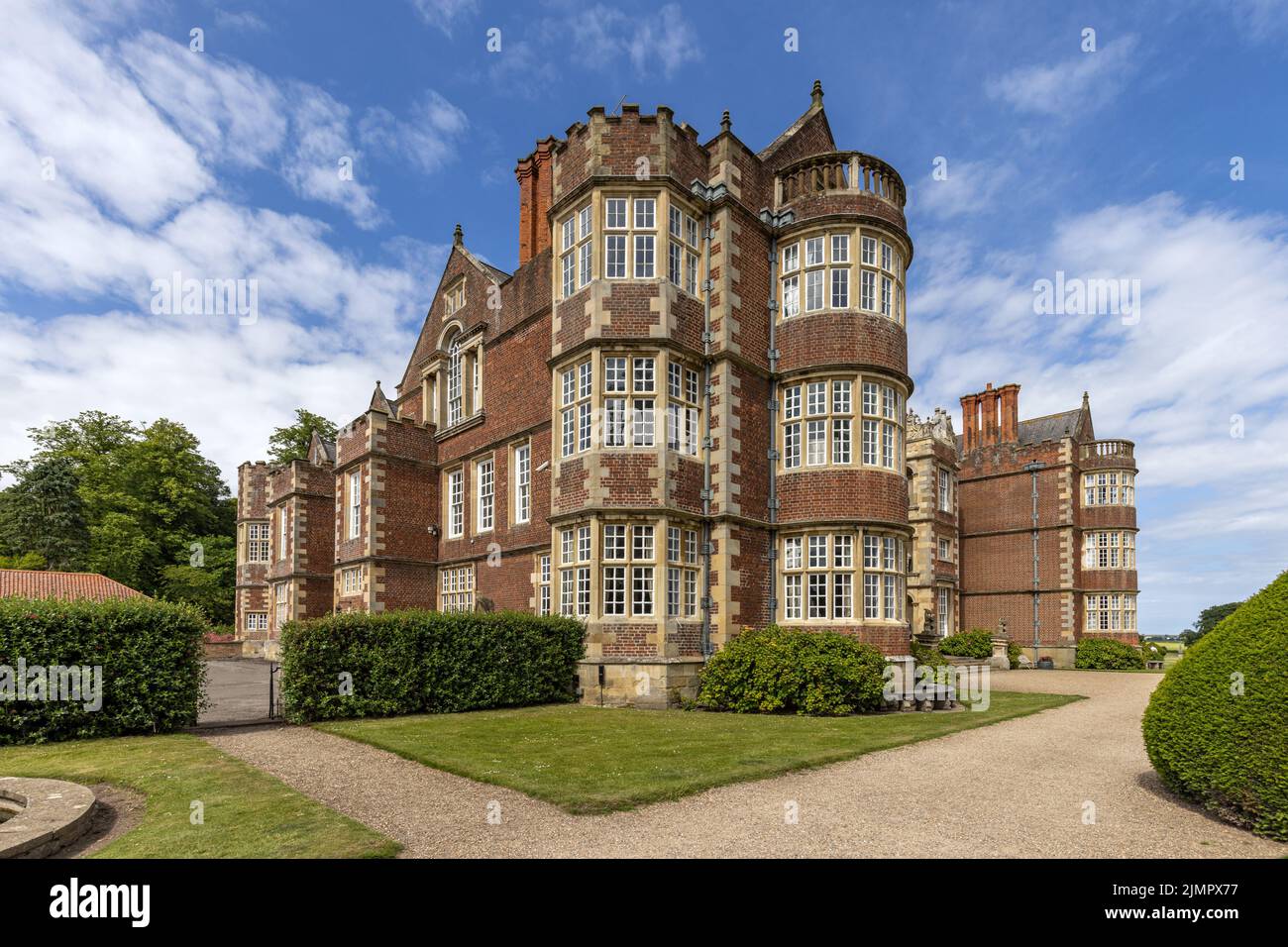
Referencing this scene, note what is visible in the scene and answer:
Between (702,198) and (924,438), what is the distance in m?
22.4

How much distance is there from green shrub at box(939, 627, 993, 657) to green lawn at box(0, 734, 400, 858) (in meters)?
32.5

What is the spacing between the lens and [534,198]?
27.5 m

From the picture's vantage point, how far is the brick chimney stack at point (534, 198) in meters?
26.7

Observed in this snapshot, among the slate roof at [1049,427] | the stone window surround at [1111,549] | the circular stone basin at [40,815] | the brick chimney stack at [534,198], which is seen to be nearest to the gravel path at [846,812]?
the circular stone basin at [40,815]

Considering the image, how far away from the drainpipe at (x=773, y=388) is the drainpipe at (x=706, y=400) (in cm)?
174

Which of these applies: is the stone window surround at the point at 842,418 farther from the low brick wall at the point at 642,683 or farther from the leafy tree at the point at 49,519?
the leafy tree at the point at 49,519

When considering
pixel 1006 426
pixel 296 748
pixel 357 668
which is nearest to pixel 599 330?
pixel 357 668

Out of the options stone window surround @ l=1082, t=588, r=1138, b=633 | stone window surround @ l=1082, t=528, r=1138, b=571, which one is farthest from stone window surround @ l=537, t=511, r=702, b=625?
stone window surround @ l=1082, t=588, r=1138, b=633

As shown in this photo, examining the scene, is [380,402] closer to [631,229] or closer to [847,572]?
[631,229]

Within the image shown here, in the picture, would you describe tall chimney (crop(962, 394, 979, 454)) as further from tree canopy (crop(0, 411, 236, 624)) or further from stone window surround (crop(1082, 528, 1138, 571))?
tree canopy (crop(0, 411, 236, 624))

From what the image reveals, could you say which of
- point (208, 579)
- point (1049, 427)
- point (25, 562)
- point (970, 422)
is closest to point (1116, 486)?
point (1049, 427)

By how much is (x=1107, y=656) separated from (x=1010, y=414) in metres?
13.5

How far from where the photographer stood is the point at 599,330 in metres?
18.5
